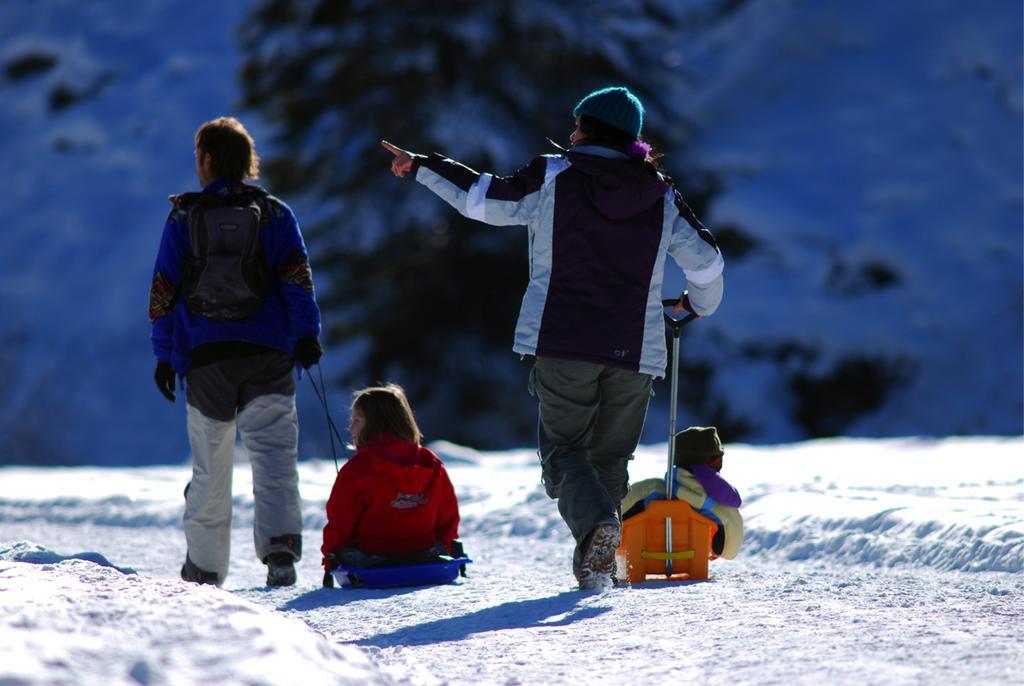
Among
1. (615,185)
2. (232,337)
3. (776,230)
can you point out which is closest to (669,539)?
(615,185)

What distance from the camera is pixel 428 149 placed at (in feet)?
48.9

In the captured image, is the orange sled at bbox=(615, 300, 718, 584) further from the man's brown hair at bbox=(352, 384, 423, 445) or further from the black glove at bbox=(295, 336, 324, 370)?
the black glove at bbox=(295, 336, 324, 370)

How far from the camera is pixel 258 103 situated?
58.3 feet

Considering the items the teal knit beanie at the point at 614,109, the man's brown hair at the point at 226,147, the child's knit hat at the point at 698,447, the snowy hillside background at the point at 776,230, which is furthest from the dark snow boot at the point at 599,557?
the snowy hillside background at the point at 776,230

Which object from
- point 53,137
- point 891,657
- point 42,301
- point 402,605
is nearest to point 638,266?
point 402,605

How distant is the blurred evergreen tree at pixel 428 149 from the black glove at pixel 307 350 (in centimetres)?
968

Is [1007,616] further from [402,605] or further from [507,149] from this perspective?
[507,149]

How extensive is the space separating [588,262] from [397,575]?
53.4 inches

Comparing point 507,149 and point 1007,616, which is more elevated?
point 507,149

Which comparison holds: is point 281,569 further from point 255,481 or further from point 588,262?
point 588,262

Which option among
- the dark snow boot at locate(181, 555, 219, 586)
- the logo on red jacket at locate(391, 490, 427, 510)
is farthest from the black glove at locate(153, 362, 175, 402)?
the logo on red jacket at locate(391, 490, 427, 510)

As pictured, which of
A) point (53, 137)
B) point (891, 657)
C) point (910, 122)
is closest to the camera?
point (891, 657)

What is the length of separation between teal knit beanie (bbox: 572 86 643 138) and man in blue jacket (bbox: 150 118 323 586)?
1259 mm

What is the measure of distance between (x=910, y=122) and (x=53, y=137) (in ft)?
43.3
